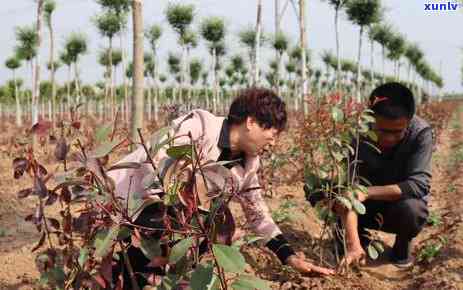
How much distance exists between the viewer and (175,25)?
17.4m

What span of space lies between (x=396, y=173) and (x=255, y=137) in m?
1.41

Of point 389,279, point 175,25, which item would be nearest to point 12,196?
point 389,279

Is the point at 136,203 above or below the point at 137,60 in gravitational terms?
below

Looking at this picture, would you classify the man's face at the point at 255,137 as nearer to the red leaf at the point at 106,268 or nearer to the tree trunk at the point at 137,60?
the red leaf at the point at 106,268

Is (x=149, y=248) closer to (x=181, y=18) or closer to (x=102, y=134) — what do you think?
(x=102, y=134)

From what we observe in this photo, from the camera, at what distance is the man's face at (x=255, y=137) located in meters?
2.12

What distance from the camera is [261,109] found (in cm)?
211

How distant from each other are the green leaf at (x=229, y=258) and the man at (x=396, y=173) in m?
1.74

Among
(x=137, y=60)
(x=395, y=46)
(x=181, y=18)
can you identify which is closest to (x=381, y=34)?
(x=395, y=46)

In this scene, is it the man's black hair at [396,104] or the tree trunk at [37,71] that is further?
the tree trunk at [37,71]

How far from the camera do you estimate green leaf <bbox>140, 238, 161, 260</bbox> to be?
124 cm

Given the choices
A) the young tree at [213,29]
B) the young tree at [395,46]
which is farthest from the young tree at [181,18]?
the young tree at [395,46]

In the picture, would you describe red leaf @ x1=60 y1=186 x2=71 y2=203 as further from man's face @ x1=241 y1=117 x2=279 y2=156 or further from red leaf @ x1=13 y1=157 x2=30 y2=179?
man's face @ x1=241 y1=117 x2=279 y2=156

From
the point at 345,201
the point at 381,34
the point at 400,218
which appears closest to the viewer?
the point at 345,201
